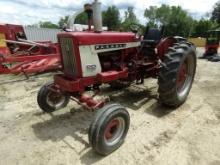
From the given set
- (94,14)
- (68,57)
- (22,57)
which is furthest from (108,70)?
(22,57)

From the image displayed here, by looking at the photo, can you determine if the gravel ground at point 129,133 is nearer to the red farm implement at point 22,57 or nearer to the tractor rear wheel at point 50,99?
the tractor rear wheel at point 50,99

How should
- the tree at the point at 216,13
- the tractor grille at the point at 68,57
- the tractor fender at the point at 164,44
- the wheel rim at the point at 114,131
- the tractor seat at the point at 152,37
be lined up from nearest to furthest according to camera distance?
the wheel rim at the point at 114,131, the tractor grille at the point at 68,57, the tractor fender at the point at 164,44, the tractor seat at the point at 152,37, the tree at the point at 216,13

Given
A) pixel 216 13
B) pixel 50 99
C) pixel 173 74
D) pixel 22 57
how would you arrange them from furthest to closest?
pixel 216 13, pixel 22 57, pixel 50 99, pixel 173 74

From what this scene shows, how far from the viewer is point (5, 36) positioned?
328 inches

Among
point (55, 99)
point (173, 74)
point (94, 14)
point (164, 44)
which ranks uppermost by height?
point (94, 14)

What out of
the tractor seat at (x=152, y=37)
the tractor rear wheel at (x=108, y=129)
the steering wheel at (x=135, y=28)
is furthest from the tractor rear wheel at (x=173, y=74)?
the tractor rear wheel at (x=108, y=129)

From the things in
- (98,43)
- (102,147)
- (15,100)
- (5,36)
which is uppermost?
(98,43)

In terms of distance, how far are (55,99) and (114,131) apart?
165 cm

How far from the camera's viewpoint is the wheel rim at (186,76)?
516cm

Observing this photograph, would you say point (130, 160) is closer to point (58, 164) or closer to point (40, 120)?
point (58, 164)

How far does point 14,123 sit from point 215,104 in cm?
390

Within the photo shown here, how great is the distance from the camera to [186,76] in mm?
5363

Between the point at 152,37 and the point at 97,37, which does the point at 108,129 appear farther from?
the point at 152,37

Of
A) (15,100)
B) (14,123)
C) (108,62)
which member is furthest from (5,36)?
(108,62)
